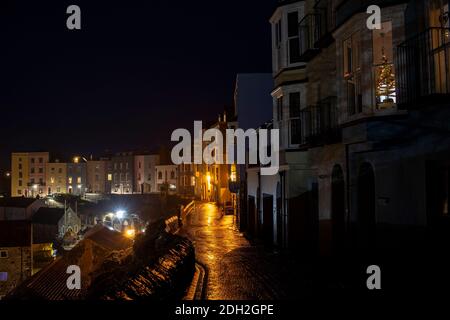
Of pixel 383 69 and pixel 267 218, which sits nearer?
pixel 383 69

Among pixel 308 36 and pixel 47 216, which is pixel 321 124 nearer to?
pixel 308 36

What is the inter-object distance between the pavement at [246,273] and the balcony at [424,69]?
17.6 feet

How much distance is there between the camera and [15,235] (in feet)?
117

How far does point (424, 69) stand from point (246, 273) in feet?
25.6

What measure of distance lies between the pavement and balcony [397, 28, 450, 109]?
536 cm

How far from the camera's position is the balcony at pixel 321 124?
12.6 m

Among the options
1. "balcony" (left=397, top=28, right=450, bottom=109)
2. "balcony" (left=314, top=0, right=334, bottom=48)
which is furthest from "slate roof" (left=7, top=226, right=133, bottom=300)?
"balcony" (left=397, top=28, right=450, bottom=109)

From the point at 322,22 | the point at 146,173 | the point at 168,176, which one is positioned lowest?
the point at 168,176

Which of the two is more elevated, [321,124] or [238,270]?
[321,124]

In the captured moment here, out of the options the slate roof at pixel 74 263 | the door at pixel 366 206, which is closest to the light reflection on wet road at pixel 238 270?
the door at pixel 366 206

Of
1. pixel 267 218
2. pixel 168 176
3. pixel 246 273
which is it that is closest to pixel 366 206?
pixel 246 273
